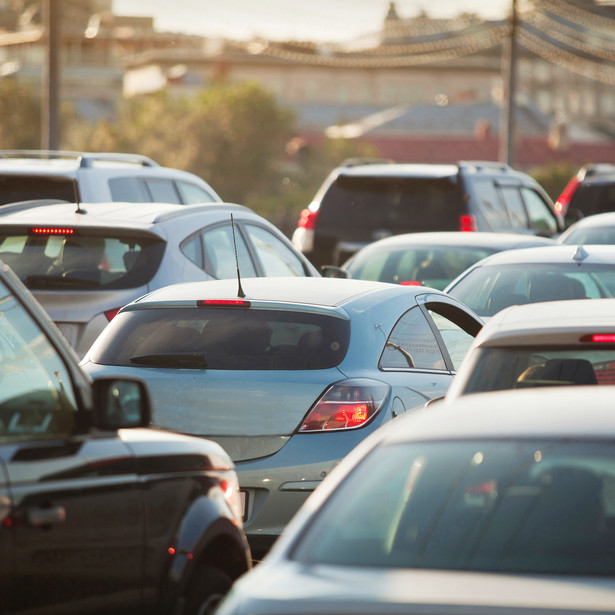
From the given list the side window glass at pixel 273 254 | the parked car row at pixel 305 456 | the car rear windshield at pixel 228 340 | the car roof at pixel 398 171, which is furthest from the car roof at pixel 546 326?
the car roof at pixel 398 171

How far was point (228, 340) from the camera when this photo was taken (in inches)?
266

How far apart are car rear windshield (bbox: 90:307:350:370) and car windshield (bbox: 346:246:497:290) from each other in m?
5.91

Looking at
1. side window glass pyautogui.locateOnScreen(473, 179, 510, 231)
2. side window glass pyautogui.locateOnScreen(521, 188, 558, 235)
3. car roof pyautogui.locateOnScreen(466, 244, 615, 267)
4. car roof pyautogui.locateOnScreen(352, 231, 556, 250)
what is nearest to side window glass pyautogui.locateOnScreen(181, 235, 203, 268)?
car roof pyautogui.locateOnScreen(466, 244, 615, 267)

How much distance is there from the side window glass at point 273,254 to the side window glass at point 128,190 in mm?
2231

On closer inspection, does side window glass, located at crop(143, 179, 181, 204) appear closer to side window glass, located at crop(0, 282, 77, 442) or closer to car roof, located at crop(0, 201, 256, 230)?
car roof, located at crop(0, 201, 256, 230)

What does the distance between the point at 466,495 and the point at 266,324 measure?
339cm

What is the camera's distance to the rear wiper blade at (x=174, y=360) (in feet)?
21.7

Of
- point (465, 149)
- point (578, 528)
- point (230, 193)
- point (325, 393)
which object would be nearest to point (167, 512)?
point (578, 528)

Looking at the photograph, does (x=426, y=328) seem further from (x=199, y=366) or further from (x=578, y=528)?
(x=578, y=528)

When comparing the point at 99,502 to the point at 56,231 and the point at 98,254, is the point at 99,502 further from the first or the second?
the point at 56,231

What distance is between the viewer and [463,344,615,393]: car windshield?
16.7ft

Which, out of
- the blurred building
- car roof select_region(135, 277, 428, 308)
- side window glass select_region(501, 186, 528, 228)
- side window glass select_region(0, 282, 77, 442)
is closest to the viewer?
side window glass select_region(0, 282, 77, 442)

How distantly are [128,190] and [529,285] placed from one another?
426cm

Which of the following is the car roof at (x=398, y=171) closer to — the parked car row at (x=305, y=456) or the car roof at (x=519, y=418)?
the parked car row at (x=305, y=456)
